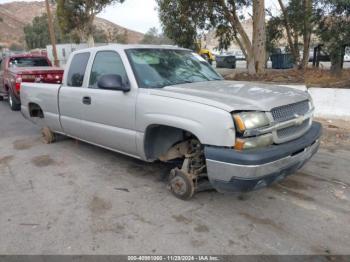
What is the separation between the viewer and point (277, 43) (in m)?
16.6

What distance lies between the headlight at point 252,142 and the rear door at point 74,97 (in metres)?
2.74

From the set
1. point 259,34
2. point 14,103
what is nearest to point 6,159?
point 14,103

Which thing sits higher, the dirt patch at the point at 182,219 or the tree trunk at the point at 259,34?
the tree trunk at the point at 259,34

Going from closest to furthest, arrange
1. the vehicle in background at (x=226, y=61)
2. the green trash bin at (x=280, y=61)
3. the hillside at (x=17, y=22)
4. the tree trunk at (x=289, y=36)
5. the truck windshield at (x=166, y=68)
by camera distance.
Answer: the truck windshield at (x=166, y=68), the tree trunk at (x=289, y=36), the green trash bin at (x=280, y=61), the vehicle in background at (x=226, y=61), the hillside at (x=17, y=22)

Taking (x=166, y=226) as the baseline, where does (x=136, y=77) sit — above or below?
above

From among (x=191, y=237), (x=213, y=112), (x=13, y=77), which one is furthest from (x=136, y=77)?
(x=13, y=77)

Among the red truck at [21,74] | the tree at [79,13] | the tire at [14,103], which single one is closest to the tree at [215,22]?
the red truck at [21,74]

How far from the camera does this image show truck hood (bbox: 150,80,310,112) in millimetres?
3441

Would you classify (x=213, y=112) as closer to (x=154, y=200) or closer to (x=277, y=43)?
(x=154, y=200)

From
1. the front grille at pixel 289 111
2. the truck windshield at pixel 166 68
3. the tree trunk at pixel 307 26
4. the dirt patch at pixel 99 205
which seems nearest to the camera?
the front grille at pixel 289 111

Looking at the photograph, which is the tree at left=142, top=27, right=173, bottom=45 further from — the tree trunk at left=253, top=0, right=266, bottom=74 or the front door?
the front door

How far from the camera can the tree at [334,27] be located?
8.70 metres

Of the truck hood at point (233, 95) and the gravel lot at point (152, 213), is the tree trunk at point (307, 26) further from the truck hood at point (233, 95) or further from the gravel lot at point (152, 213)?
the truck hood at point (233, 95)

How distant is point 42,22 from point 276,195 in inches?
2784
